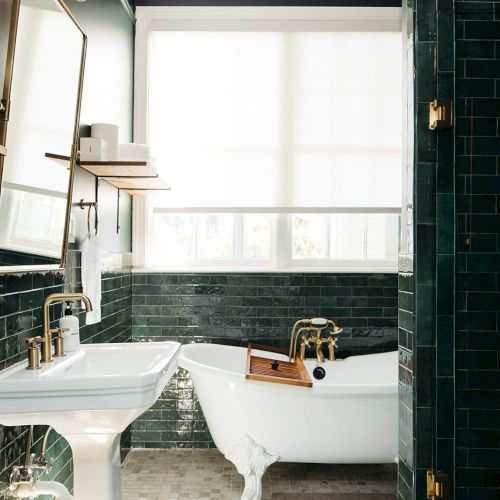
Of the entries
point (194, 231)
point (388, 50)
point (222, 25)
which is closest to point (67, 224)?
point (194, 231)

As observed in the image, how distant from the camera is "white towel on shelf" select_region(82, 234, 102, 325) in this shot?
2576mm

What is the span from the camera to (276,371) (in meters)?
3.00

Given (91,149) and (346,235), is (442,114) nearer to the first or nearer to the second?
(91,149)

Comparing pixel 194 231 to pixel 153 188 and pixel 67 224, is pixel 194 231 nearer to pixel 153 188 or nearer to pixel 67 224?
pixel 153 188

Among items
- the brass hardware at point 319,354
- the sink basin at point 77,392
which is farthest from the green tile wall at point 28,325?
the brass hardware at point 319,354

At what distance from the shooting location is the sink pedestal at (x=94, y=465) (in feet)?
6.03

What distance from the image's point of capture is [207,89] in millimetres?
3760

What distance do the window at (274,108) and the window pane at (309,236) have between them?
0.18 metres

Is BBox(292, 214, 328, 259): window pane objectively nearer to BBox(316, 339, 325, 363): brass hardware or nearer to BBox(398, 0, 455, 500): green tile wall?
BBox(316, 339, 325, 363): brass hardware

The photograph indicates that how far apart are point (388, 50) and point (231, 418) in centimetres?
282

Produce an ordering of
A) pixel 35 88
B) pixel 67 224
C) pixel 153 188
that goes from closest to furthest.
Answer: pixel 35 88 → pixel 67 224 → pixel 153 188

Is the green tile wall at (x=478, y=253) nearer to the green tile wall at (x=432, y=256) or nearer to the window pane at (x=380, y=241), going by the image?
the green tile wall at (x=432, y=256)

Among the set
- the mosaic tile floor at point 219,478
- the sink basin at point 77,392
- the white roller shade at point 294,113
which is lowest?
the mosaic tile floor at point 219,478

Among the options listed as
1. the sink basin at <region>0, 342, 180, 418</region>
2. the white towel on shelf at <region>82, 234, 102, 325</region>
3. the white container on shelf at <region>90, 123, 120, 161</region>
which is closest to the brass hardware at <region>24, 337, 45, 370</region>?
the sink basin at <region>0, 342, 180, 418</region>
